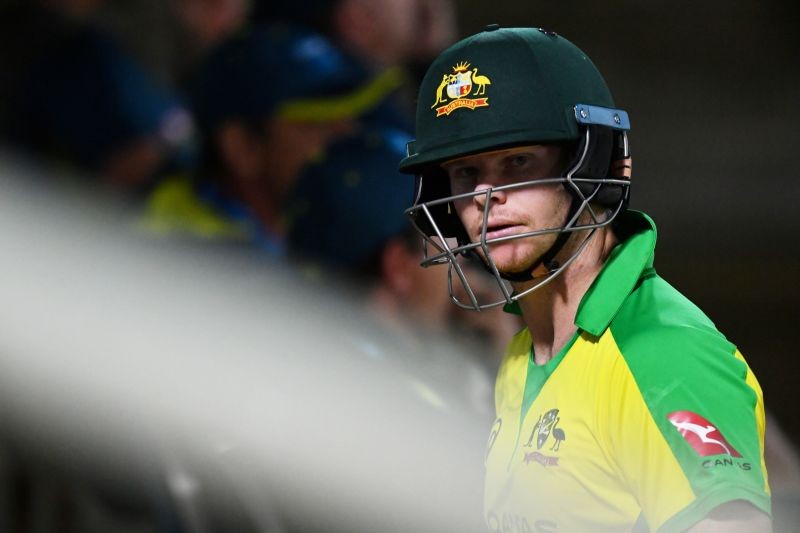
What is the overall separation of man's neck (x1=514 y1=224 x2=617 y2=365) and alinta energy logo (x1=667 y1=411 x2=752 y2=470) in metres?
0.30

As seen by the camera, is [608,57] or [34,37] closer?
[34,37]

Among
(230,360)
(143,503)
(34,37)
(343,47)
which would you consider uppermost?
(34,37)

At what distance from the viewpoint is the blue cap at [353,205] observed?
3.44m

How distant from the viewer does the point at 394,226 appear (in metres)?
3.46

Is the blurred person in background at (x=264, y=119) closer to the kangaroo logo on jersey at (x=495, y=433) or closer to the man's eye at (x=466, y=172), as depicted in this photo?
the kangaroo logo on jersey at (x=495, y=433)

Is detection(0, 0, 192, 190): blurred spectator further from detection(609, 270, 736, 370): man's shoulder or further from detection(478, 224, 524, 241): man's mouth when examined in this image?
detection(609, 270, 736, 370): man's shoulder

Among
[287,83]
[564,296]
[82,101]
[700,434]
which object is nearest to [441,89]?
[564,296]

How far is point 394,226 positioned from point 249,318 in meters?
0.53

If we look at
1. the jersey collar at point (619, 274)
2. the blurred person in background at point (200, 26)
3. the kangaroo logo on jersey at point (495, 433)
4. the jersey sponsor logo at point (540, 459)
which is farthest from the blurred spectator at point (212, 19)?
the jersey sponsor logo at point (540, 459)

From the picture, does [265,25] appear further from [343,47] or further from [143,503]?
[143,503]

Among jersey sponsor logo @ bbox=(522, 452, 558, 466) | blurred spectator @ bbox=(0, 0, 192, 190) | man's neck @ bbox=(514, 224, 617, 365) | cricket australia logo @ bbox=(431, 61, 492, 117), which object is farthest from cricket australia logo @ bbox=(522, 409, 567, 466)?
blurred spectator @ bbox=(0, 0, 192, 190)

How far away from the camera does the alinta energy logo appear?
5.25 ft

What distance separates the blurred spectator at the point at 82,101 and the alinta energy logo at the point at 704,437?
2.95m

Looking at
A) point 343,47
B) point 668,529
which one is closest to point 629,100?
point 343,47
